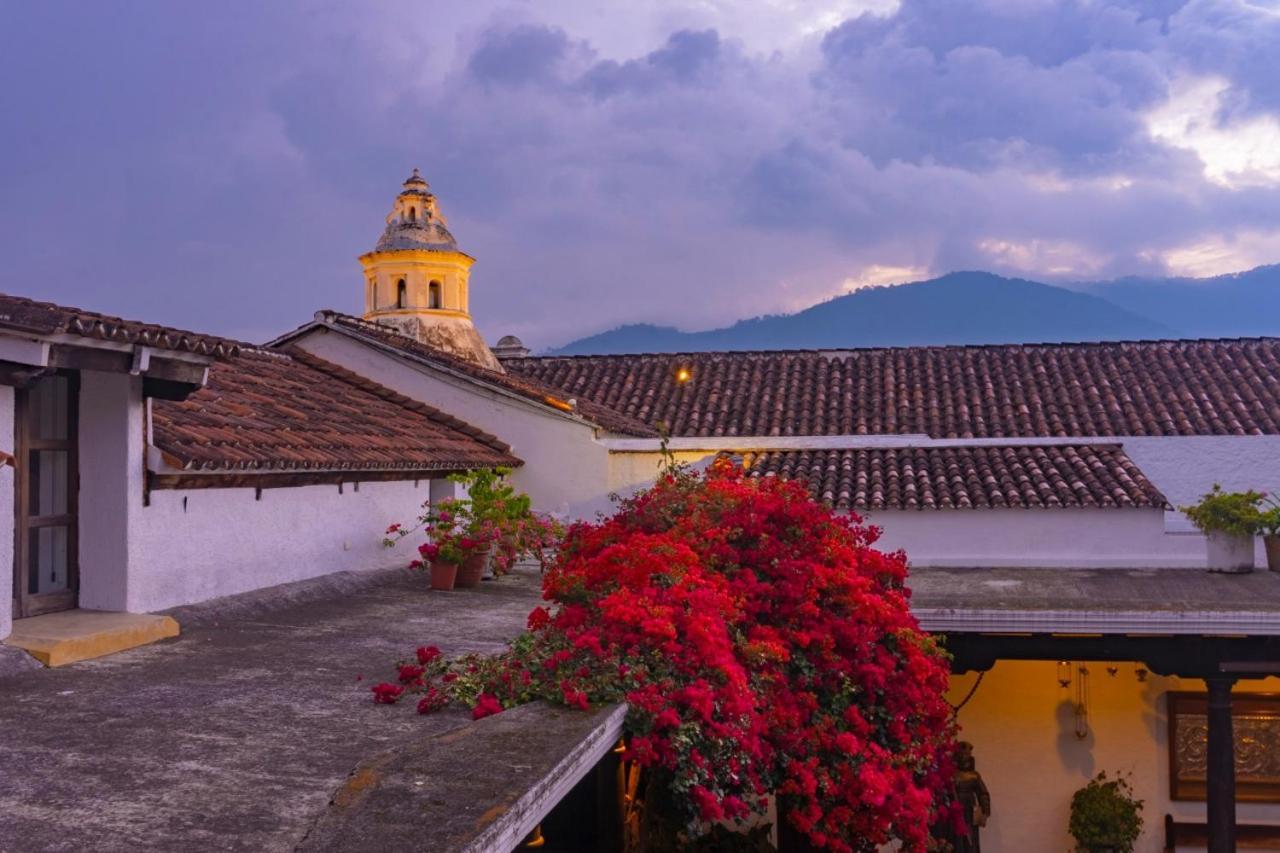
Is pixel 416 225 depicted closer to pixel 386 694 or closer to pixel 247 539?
pixel 247 539

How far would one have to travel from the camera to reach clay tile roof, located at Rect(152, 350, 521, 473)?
27.6ft

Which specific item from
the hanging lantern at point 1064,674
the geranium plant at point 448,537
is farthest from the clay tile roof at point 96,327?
the hanging lantern at point 1064,674

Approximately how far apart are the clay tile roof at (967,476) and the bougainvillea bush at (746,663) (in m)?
6.88

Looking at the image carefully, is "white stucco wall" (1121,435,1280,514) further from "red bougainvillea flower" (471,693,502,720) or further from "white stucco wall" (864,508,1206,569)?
"red bougainvillea flower" (471,693,502,720)

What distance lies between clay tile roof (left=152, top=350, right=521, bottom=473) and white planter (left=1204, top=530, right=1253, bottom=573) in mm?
8766

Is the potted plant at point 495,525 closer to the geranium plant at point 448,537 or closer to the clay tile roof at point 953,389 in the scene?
the geranium plant at point 448,537

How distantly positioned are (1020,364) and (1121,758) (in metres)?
10.7

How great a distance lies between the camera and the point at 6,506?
611 centimetres

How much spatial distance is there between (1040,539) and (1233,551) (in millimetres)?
2403

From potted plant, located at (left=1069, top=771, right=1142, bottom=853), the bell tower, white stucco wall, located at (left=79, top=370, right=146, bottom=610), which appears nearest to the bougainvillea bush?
white stucco wall, located at (left=79, top=370, right=146, bottom=610)

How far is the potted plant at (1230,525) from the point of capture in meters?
12.4

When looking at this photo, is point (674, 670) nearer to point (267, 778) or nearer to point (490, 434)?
point (267, 778)

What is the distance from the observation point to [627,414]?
20.9m

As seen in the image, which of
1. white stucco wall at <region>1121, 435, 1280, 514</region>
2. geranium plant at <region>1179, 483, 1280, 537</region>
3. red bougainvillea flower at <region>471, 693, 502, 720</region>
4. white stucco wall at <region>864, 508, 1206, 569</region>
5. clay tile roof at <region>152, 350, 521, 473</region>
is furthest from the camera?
white stucco wall at <region>1121, 435, 1280, 514</region>
